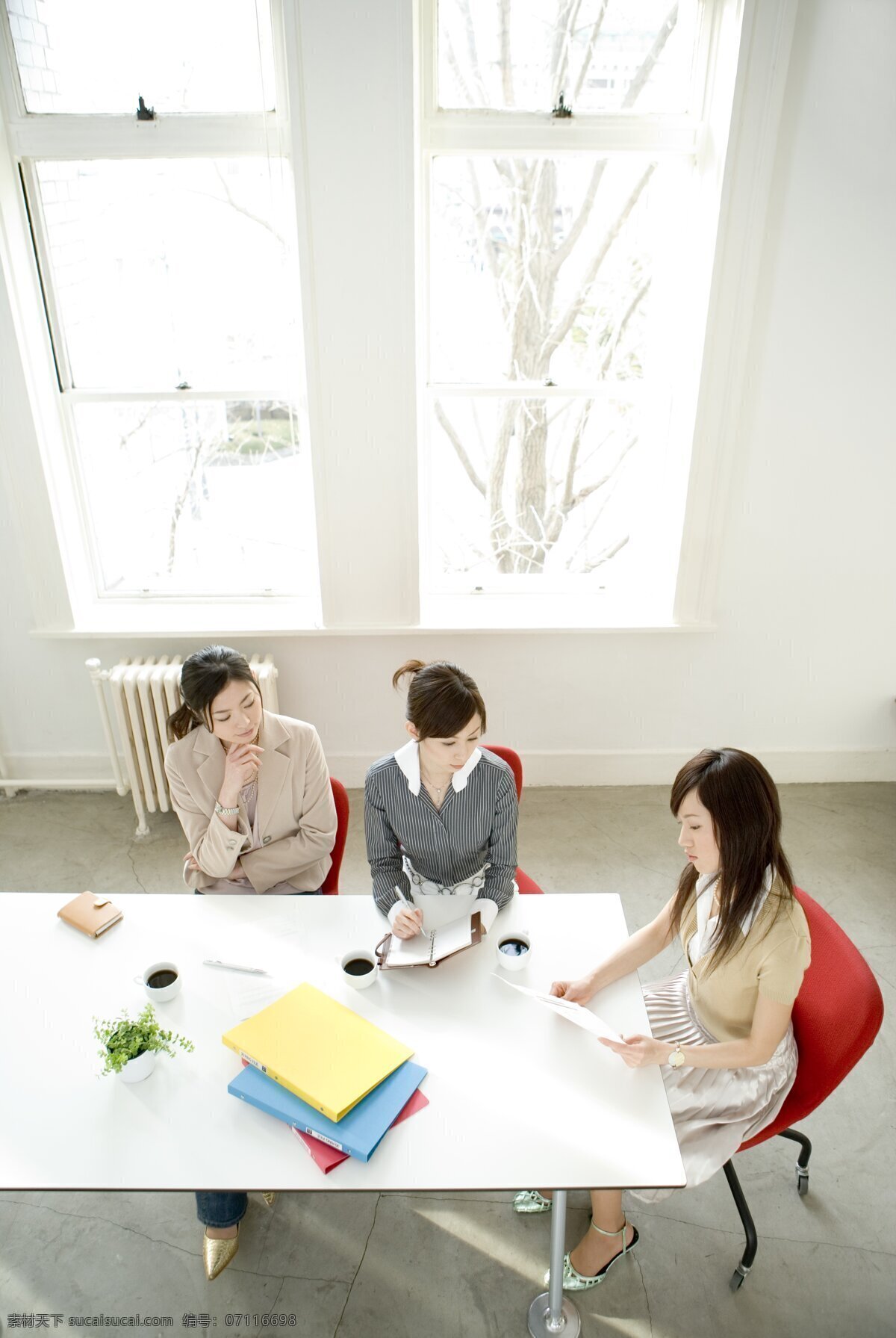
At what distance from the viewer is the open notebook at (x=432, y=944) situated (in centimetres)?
170

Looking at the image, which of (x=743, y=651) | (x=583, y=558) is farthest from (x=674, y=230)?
(x=743, y=651)

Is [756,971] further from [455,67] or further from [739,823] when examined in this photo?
[455,67]

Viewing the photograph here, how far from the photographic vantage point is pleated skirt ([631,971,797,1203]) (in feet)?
5.49

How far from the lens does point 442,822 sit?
79.2 inches

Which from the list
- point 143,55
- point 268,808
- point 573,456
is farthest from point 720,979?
point 143,55

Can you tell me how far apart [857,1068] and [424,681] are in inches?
70.1

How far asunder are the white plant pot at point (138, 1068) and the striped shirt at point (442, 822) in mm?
613

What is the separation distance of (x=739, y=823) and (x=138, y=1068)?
118 centimetres

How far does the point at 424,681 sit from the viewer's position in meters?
1.90

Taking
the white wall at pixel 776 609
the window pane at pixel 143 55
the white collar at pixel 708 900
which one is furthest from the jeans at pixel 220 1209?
the window pane at pixel 143 55

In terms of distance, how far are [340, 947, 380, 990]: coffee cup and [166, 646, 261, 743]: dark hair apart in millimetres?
703

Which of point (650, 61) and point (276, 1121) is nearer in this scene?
point (276, 1121)

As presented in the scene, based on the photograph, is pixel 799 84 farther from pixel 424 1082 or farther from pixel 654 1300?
pixel 654 1300

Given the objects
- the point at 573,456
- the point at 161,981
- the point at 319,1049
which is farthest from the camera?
the point at 573,456
